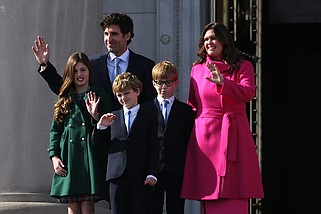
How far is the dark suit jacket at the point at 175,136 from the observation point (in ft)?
34.0

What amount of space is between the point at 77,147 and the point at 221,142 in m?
1.17

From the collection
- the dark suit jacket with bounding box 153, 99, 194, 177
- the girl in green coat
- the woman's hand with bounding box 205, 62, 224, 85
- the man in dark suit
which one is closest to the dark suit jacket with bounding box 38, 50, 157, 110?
the man in dark suit

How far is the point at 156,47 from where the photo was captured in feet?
43.6

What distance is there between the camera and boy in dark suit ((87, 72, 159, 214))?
10.3 metres

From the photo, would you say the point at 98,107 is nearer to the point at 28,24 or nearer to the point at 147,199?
the point at 147,199

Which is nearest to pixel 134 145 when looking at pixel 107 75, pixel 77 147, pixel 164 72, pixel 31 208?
pixel 77 147

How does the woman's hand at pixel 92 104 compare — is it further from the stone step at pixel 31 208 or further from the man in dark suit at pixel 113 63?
the stone step at pixel 31 208

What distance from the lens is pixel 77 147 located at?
10570 millimetres

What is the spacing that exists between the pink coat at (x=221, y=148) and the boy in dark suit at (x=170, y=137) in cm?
7

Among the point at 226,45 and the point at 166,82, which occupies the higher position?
the point at 226,45

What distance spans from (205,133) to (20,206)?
2248 mm

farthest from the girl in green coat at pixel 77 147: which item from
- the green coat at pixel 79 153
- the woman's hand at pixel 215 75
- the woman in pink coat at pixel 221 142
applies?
the woman's hand at pixel 215 75
